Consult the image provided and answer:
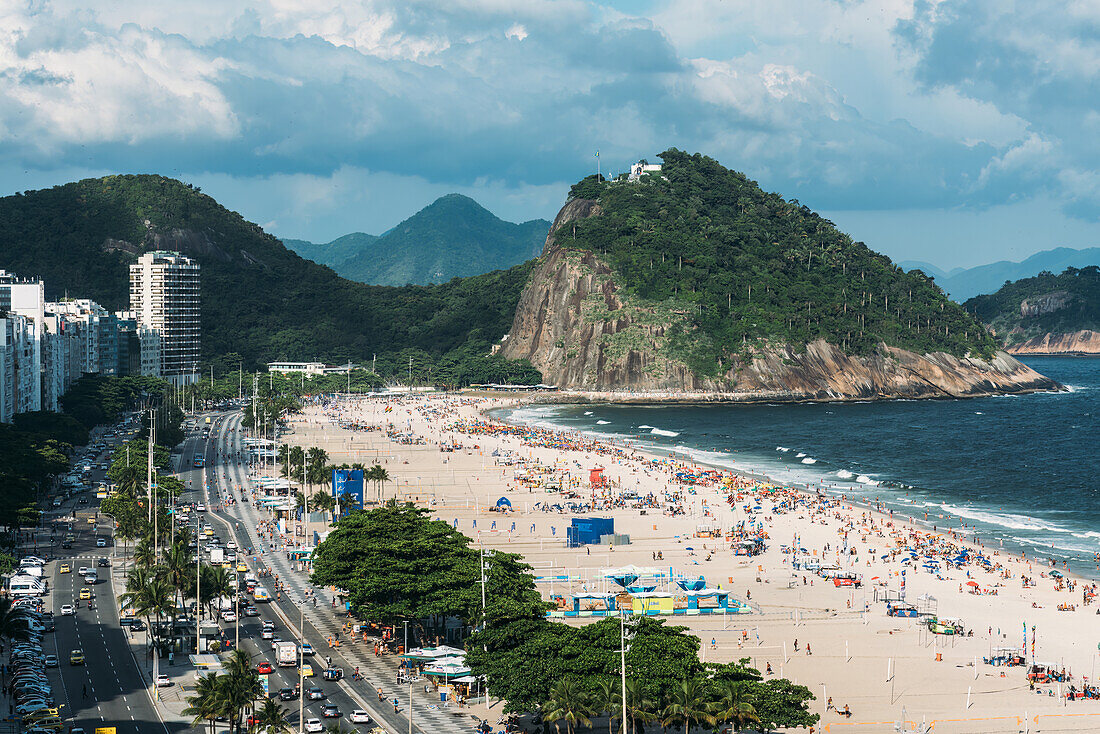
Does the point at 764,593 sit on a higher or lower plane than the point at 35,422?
lower

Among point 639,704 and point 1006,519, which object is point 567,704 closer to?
point 639,704

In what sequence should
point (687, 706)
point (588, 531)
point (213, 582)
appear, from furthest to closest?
point (588, 531) → point (213, 582) → point (687, 706)

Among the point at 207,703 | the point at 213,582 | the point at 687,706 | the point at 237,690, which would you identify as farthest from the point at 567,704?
the point at 213,582

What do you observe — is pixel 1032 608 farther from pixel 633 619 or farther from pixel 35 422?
pixel 35 422

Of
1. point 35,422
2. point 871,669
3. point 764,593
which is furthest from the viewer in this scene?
point 35,422

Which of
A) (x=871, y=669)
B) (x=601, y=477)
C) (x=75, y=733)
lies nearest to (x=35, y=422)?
(x=601, y=477)

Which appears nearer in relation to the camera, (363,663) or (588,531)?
(363,663)
